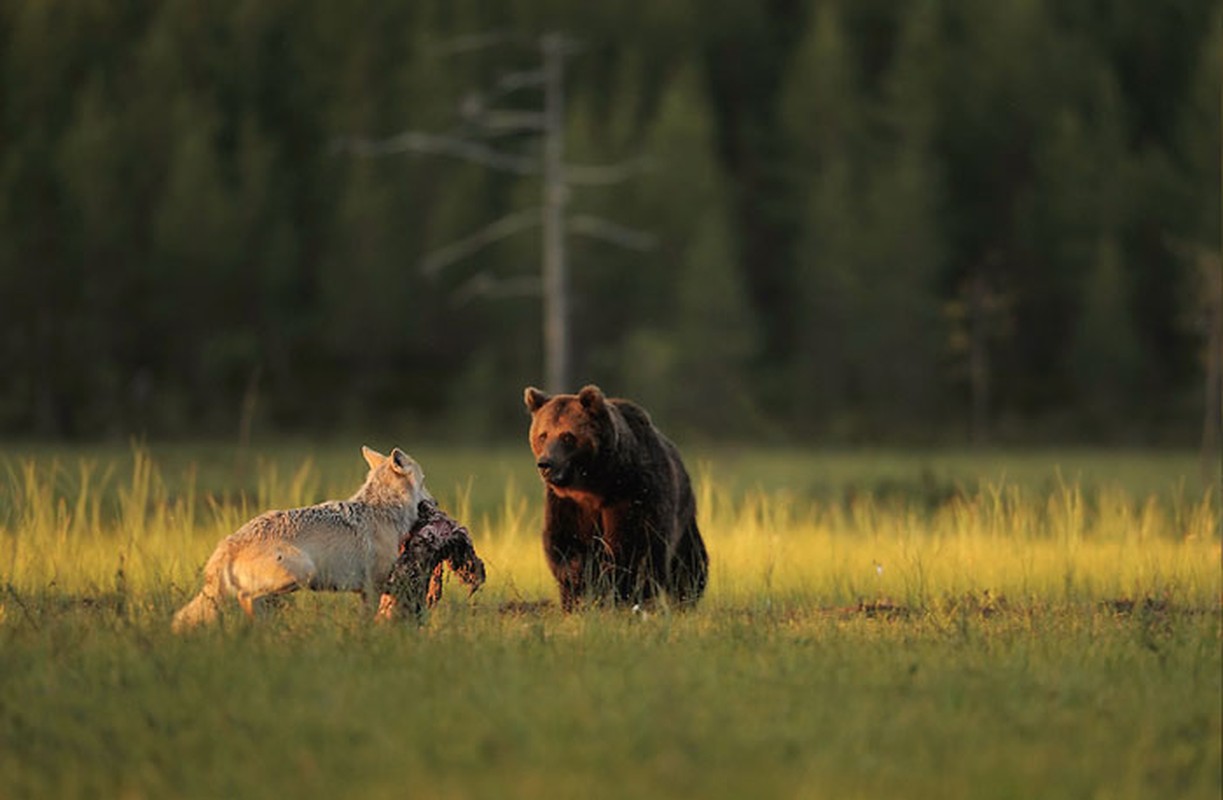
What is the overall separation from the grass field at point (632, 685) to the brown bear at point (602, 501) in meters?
0.33

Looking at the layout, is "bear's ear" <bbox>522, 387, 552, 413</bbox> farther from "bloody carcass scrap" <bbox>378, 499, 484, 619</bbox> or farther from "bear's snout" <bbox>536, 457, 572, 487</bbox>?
"bloody carcass scrap" <bbox>378, 499, 484, 619</bbox>

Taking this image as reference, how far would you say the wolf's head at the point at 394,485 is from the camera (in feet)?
27.6

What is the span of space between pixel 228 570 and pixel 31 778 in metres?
2.37

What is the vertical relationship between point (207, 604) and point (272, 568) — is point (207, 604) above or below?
below

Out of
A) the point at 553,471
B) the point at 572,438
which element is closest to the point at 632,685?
the point at 553,471

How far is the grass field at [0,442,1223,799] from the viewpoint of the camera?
5492mm

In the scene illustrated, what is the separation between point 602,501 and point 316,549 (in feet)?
7.38

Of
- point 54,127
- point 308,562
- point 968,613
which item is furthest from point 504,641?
point 54,127

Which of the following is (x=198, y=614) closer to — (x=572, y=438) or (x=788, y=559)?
(x=572, y=438)

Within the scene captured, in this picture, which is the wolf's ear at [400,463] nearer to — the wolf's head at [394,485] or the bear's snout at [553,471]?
the wolf's head at [394,485]

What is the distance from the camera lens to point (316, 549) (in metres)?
7.75

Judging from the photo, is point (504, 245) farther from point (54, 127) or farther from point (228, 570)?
point (228, 570)

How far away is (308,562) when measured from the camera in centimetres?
764

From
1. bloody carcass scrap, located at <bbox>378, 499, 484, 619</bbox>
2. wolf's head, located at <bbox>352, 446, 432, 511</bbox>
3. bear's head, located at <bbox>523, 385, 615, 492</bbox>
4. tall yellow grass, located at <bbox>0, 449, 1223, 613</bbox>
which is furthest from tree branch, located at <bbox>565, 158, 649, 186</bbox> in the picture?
wolf's head, located at <bbox>352, 446, 432, 511</bbox>
